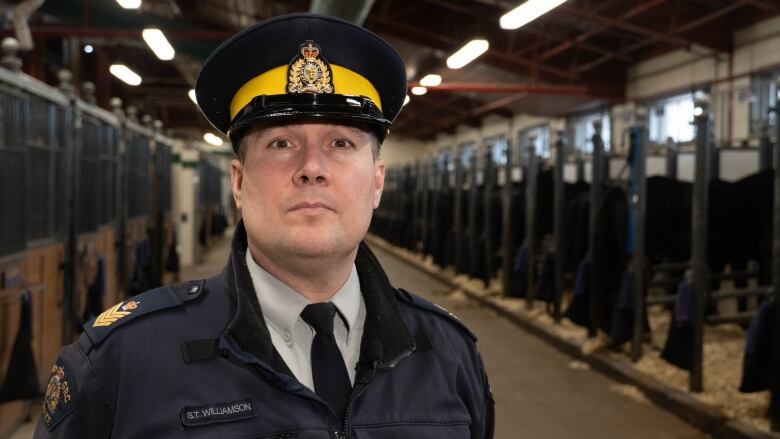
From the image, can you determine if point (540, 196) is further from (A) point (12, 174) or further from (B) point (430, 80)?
(A) point (12, 174)

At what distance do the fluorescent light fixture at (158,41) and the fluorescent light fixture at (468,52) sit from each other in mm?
3456

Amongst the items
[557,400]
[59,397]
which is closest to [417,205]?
[557,400]

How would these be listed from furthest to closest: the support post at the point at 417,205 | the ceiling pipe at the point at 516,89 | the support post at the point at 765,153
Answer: the support post at the point at 417,205 → the ceiling pipe at the point at 516,89 → the support post at the point at 765,153

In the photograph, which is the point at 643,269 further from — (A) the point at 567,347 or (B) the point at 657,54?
(B) the point at 657,54

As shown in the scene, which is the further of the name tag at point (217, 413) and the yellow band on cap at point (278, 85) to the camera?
the yellow band on cap at point (278, 85)

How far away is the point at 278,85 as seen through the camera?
128 cm

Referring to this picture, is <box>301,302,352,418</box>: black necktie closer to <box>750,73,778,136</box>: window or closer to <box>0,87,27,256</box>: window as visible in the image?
<box>0,87,27,256</box>: window

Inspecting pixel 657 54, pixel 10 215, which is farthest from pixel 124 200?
pixel 657 54

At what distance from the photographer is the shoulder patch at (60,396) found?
3.67 ft

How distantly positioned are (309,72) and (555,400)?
14.4 ft

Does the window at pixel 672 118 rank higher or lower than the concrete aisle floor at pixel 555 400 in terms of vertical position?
higher

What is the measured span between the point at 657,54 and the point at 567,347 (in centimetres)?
899

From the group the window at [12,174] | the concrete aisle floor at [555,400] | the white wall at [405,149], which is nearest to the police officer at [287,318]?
the window at [12,174]

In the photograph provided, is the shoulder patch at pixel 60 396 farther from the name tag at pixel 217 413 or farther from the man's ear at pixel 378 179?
the man's ear at pixel 378 179
